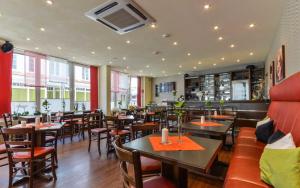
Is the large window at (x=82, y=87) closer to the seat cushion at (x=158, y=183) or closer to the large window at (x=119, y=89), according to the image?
the large window at (x=119, y=89)

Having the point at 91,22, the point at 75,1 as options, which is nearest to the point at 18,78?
the point at 91,22

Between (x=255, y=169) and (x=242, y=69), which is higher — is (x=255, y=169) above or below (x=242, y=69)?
below

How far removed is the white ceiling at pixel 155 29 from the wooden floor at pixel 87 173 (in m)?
3.14

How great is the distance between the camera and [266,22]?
4117 millimetres

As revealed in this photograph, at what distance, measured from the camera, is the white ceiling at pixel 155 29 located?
11.0ft

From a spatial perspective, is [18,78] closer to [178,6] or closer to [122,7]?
[122,7]

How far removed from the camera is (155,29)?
448 centimetres

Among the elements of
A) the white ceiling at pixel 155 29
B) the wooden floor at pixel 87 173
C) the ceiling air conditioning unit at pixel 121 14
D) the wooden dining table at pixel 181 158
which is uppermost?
the white ceiling at pixel 155 29

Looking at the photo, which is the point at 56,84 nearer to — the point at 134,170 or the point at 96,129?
the point at 96,129

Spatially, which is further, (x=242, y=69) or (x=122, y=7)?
(x=242, y=69)

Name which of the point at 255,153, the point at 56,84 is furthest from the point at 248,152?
the point at 56,84

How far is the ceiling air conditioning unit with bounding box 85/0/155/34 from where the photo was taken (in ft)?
10.2

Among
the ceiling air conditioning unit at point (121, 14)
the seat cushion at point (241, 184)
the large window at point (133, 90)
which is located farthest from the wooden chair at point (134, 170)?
the large window at point (133, 90)

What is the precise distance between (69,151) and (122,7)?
364 cm
